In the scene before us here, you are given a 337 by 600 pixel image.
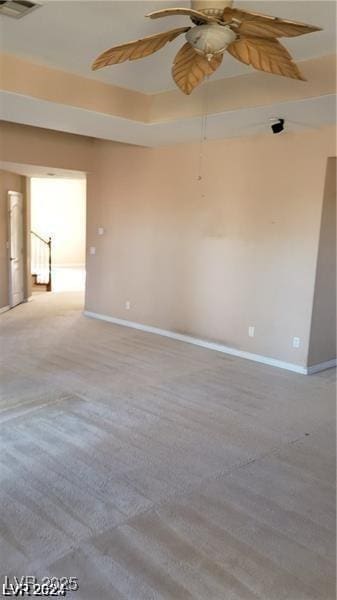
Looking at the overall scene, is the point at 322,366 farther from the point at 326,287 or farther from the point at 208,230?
the point at 208,230

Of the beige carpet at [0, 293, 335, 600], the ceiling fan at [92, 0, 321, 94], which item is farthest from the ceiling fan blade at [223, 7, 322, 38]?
the beige carpet at [0, 293, 335, 600]

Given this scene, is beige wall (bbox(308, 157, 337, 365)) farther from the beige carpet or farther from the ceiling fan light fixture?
the ceiling fan light fixture

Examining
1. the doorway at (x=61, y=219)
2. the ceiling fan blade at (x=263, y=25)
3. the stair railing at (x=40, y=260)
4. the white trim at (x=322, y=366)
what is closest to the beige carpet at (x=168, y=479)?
the white trim at (x=322, y=366)

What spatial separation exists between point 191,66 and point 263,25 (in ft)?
1.73

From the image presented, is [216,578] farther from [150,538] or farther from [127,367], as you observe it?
[127,367]

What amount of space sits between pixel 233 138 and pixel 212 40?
3246 millimetres

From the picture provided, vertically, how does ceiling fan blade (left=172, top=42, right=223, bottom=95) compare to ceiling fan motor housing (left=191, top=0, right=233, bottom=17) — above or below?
below

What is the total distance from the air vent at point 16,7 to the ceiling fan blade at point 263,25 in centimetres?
135

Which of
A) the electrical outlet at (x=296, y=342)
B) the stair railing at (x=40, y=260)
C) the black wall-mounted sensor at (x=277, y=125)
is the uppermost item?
the black wall-mounted sensor at (x=277, y=125)

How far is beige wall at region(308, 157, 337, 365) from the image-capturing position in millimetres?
4762

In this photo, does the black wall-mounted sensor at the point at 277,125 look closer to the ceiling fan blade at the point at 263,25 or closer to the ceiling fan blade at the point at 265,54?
the ceiling fan blade at the point at 265,54

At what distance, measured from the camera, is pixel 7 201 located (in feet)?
24.7

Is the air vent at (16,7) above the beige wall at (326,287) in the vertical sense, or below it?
above

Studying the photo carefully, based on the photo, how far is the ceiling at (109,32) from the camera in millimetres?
2826
